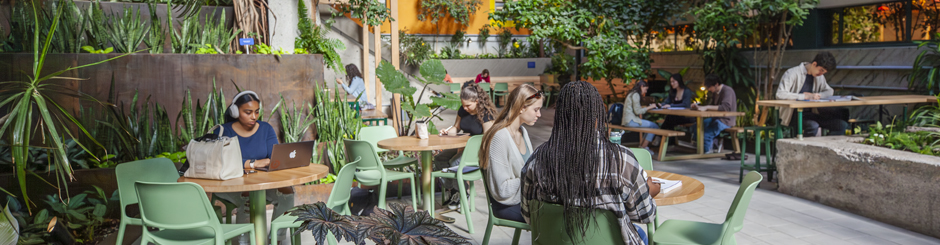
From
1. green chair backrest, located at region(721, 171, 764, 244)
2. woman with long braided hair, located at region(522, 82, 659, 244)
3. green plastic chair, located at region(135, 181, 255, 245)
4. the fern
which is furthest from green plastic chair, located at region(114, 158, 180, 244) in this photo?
the fern

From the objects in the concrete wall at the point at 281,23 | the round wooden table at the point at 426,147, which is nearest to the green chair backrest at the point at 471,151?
the round wooden table at the point at 426,147

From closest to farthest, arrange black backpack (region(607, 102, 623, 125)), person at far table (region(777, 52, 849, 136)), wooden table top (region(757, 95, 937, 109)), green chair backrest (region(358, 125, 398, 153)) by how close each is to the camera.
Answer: green chair backrest (region(358, 125, 398, 153)), wooden table top (region(757, 95, 937, 109)), person at far table (region(777, 52, 849, 136)), black backpack (region(607, 102, 623, 125))

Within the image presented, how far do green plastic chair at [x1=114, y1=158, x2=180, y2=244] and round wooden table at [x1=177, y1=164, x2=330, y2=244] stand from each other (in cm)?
26

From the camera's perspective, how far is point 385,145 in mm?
4828

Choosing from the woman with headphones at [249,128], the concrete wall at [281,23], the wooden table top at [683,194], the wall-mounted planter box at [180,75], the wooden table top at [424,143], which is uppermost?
the concrete wall at [281,23]

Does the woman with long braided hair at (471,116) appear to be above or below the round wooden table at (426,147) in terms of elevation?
above

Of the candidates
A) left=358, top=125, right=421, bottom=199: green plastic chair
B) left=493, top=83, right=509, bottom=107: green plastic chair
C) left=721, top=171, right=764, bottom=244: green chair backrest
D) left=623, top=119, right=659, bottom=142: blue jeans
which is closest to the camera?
left=721, top=171, right=764, bottom=244: green chair backrest

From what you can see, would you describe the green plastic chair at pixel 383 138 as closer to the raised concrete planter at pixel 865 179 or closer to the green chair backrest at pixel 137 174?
the green chair backrest at pixel 137 174

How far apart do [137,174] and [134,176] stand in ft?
0.08

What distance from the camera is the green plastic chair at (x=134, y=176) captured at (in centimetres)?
327

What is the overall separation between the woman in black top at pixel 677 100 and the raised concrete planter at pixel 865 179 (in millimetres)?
2671

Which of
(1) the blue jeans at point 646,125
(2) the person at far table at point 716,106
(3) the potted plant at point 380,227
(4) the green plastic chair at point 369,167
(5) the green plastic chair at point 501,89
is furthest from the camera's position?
(5) the green plastic chair at point 501,89

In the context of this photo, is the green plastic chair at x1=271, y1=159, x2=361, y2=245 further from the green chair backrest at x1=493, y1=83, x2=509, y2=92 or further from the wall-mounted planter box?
the green chair backrest at x1=493, y1=83, x2=509, y2=92

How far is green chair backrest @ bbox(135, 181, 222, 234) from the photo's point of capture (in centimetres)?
287
